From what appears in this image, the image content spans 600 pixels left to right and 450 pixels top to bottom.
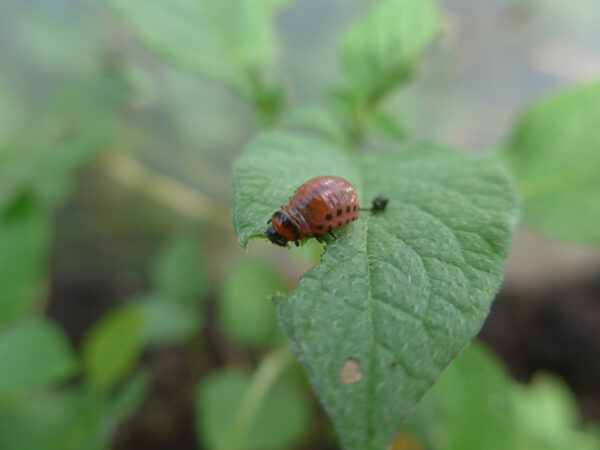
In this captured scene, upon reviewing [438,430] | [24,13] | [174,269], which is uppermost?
[24,13]

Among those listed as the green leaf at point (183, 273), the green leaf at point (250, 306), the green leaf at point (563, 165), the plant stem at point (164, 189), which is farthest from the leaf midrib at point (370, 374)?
the plant stem at point (164, 189)

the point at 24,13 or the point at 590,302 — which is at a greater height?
the point at 24,13

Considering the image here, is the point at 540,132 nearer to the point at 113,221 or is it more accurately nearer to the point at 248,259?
the point at 248,259

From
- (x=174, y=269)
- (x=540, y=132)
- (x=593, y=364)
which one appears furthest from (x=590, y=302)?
(x=174, y=269)

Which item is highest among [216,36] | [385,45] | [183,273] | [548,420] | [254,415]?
[216,36]

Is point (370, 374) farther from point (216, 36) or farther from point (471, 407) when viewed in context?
point (216, 36)

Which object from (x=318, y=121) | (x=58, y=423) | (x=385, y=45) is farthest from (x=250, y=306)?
(x=385, y=45)

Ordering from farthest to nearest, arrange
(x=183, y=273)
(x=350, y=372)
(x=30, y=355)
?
(x=183, y=273) < (x=30, y=355) < (x=350, y=372)

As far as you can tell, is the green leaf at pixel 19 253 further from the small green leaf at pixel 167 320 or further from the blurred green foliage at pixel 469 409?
the blurred green foliage at pixel 469 409
